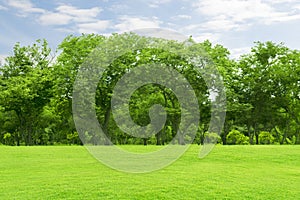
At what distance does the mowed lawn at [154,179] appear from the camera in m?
8.24

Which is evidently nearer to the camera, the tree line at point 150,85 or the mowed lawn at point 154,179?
the mowed lawn at point 154,179

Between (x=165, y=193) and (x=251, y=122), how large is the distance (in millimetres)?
30003

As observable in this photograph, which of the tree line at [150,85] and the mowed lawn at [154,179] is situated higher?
the tree line at [150,85]

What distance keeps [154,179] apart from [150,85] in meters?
19.6

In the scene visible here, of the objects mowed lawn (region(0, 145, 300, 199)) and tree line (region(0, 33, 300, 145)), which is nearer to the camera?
mowed lawn (region(0, 145, 300, 199))

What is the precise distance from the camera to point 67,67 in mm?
29250

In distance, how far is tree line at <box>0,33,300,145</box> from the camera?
29.1 m

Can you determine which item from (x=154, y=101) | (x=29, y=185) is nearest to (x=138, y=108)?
(x=154, y=101)

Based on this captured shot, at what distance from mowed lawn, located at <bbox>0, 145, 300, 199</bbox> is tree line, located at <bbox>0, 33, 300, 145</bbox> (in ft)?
42.0

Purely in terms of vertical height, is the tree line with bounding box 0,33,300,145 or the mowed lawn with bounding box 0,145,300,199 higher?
the tree line with bounding box 0,33,300,145

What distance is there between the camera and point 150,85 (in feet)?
95.3

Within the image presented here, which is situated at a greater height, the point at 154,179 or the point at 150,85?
the point at 150,85

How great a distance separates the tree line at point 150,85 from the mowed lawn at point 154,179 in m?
12.8

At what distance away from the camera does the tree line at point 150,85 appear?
29.1m
